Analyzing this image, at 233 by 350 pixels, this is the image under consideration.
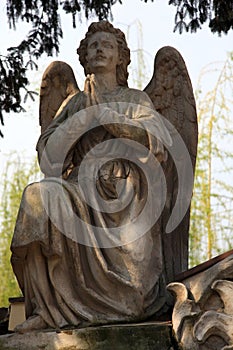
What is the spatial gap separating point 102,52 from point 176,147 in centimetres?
80

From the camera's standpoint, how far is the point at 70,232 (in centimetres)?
578

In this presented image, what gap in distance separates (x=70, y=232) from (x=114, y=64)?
139cm

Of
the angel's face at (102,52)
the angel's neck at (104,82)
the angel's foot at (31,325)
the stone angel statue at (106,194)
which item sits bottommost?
the angel's foot at (31,325)

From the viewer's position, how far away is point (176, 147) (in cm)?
646

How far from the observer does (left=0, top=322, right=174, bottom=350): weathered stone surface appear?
557cm

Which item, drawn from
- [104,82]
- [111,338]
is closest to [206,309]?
[111,338]

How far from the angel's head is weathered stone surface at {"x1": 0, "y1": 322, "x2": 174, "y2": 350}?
6.11 feet

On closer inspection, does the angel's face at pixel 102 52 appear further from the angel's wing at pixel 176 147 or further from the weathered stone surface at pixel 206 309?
the weathered stone surface at pixel 206 309

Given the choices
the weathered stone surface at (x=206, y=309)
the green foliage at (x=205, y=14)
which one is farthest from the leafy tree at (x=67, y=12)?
the weathered stone surface at (x=206, y=309)

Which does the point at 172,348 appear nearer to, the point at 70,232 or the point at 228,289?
the point at 228,289

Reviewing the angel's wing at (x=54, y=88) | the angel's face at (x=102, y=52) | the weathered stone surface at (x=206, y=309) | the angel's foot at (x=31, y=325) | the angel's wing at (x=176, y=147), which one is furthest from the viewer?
the angel's wing at (x=54, y=88)

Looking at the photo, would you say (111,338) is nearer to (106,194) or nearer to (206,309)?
(206,309)

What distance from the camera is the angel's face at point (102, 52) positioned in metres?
6.54

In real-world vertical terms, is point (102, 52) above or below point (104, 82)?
above
